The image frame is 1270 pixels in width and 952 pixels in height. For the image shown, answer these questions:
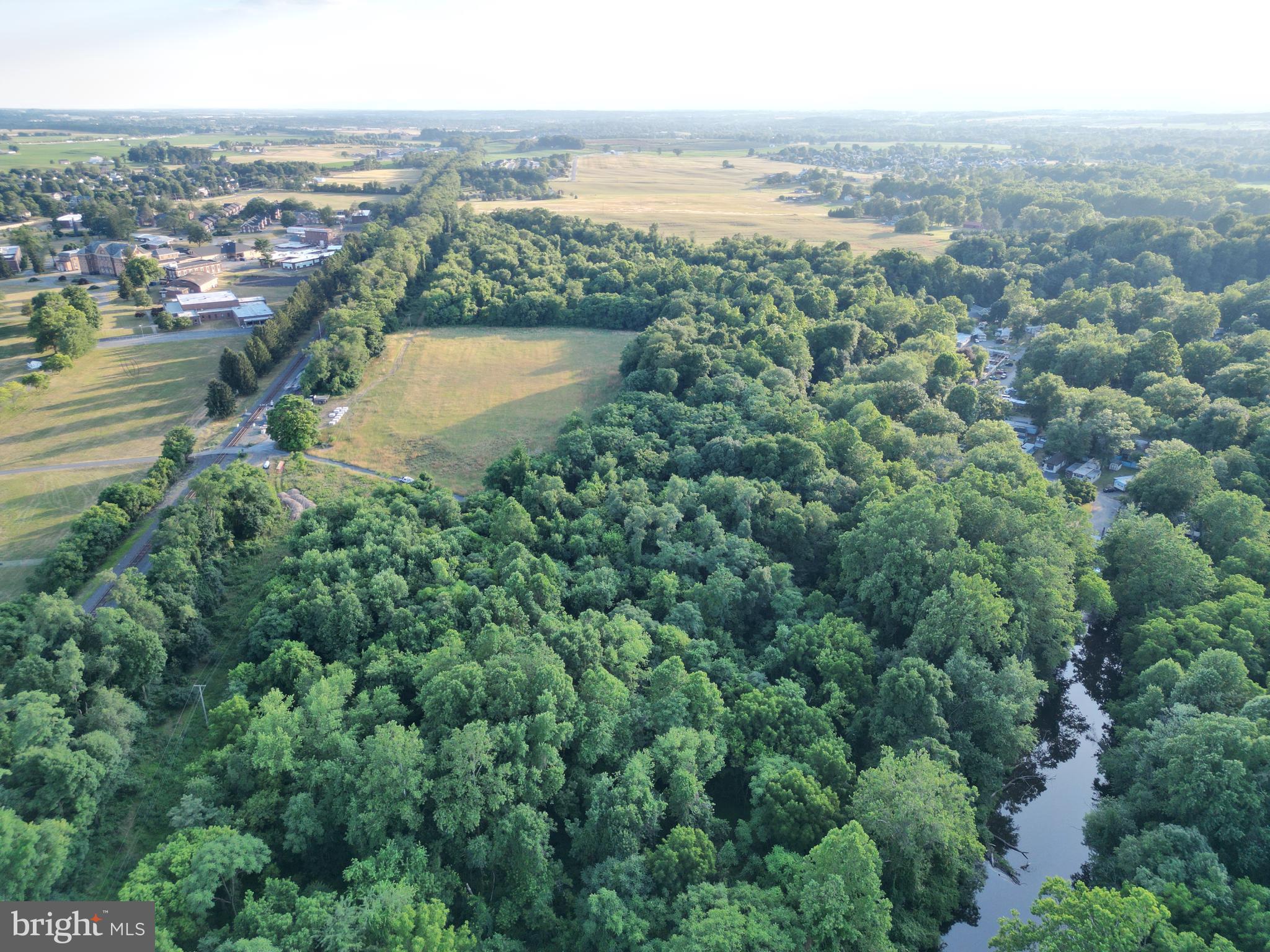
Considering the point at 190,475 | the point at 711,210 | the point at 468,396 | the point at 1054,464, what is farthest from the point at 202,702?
the point at 711,210

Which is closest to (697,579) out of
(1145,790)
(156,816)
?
(1145,790)

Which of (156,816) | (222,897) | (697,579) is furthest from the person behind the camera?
(697,579)

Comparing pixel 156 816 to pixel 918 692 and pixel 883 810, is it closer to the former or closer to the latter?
pixel 883 810

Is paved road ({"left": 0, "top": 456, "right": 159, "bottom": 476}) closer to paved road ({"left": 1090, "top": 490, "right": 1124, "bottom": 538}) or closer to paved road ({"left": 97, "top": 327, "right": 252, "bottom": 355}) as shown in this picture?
paved road ({"left": 97, "top": 327, "right": 252, "bottom": 355})

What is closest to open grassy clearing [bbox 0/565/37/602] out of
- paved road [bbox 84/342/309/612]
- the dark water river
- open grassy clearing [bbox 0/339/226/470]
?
paved road [bbox 84/342/309/612]

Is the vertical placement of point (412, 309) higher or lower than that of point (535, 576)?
higher

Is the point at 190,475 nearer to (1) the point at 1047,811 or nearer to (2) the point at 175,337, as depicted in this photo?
(2) the point at 175,337
